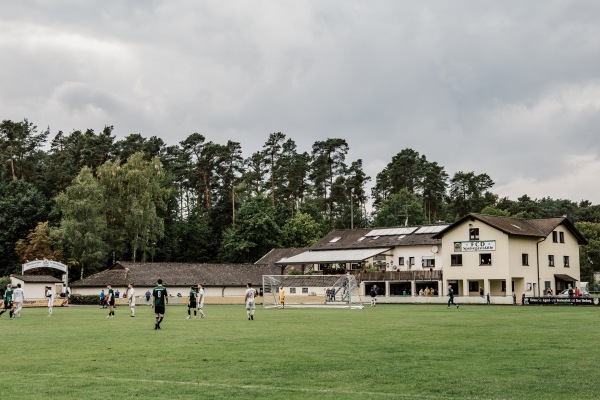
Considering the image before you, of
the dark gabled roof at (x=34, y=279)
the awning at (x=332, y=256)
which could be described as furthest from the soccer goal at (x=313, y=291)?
the dark gabled roof at (x=34, y=279)

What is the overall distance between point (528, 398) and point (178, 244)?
96604mm

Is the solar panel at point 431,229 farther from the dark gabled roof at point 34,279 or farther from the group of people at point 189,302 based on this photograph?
the group of people at point 189,302

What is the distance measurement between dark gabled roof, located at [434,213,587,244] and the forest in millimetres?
30152

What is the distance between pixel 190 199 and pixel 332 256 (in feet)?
134

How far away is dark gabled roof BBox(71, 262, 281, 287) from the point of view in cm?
7831

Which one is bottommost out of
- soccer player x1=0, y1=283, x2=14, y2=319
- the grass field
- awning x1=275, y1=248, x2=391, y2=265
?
the grass field

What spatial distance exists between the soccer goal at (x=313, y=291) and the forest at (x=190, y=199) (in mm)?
22261

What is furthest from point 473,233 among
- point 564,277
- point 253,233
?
point 253,233

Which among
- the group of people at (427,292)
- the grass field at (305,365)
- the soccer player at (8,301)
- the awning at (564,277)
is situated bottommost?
the grass field at (305,365)

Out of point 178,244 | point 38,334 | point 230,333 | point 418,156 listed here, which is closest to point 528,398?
point 230,333

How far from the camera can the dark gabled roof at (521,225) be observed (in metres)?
73.1

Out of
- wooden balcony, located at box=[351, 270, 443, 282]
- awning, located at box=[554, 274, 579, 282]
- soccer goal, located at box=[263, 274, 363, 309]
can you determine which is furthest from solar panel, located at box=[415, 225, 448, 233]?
awning, located at box=[554, 274, 579, 282]

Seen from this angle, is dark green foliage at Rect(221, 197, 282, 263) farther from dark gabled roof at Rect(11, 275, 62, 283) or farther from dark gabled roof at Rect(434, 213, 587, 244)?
dark gabled roof at Rect(11, 275, 62, 283)

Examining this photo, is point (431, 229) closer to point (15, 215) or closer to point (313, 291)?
point (313, 291)
